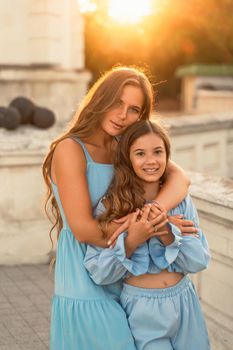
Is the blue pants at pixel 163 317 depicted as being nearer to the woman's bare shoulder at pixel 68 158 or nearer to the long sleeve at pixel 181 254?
the long sleeve at pixel 181 254

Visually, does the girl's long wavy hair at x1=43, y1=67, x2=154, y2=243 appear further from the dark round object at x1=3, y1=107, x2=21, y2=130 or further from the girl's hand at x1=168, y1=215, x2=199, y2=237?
the dark round object at x1=3, y1=107, x2=21, y2=130

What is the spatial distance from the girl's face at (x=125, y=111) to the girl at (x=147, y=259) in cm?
5

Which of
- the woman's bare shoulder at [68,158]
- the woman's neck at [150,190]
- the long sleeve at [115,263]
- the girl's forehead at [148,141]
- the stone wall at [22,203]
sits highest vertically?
the girl's forehead at [148,141]

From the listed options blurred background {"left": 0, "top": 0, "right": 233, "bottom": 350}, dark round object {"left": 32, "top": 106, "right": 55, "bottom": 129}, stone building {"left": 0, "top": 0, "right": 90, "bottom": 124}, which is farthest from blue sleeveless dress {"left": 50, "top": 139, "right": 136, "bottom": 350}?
stone building {"left": 0, "top": 0, "right": 90, "bottom": 124}

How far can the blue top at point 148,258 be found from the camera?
8.80ft

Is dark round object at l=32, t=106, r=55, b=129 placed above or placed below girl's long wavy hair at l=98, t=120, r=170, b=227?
below

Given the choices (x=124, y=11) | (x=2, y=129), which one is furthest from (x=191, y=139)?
(x=124, y=11)

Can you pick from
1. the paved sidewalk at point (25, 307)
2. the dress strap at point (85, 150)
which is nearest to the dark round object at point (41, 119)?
the paved sidewalk at point (25, 307)

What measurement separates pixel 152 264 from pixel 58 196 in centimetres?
48

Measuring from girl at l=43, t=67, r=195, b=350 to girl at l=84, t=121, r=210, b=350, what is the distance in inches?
2.1

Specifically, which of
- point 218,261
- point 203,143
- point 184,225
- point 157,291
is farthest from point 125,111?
point 203,143

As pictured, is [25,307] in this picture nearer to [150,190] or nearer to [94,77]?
[150,190]

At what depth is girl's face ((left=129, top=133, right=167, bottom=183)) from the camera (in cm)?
272

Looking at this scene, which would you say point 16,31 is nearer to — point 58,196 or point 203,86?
point 58,196
